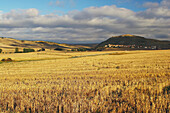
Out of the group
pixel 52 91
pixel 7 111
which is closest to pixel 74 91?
pixel 52 91

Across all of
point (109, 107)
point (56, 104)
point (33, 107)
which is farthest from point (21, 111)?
point (109, 107)

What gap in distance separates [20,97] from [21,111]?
1635mm

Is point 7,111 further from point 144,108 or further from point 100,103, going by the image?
point 144,108

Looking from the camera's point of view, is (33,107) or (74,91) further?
(74,91)

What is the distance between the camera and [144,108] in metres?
5.75

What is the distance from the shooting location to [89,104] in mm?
6355

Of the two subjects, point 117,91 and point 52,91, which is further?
point 52,91

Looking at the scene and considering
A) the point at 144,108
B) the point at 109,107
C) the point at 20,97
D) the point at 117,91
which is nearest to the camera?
the point at 144,108

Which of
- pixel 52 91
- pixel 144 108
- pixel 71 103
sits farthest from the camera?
pixel 52 91

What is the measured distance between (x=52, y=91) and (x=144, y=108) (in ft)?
16.8

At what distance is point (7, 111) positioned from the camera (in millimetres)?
6211

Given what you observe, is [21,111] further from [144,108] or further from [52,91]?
[144,108]

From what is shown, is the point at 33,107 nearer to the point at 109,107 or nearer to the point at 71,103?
the point at 71,103

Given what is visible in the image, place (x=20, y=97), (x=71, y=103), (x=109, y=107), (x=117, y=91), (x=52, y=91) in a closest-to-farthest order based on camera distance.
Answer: (x=109, y=107)
(x=71, y=103)
(x=20, y=97)
(x=117, y=91)
(x=52, y=91)
